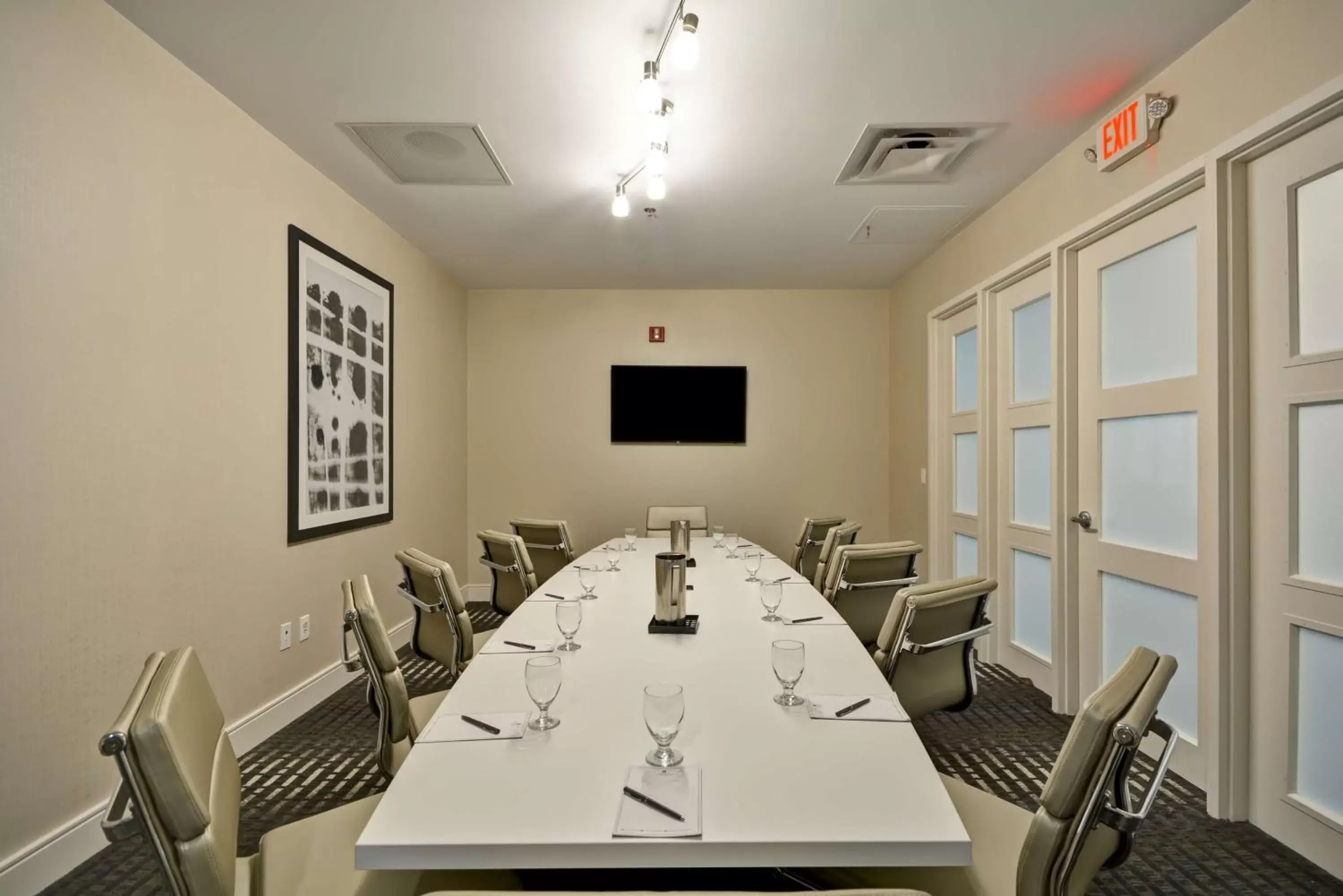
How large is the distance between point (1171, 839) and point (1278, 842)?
12.5 inches

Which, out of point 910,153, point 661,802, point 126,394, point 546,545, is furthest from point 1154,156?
point 126,394

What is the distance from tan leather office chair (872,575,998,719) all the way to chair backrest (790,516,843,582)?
2201 mm

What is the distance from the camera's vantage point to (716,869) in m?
1.39

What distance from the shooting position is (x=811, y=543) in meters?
5.02

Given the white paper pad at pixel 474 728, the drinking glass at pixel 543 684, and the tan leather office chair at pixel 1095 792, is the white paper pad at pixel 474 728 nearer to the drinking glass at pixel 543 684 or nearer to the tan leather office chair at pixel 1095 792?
the drinking glass at pixel 543 684

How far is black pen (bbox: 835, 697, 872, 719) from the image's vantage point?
149cm

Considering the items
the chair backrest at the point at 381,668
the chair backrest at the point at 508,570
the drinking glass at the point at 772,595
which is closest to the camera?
the chair backrest at the point at 381,668

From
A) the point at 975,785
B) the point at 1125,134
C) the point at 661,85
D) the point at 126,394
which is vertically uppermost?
the point at 661,85

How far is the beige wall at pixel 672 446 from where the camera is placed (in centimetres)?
634

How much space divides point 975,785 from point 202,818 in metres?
2.59

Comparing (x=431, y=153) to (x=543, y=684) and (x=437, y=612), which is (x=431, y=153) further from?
(x=543, y=684)

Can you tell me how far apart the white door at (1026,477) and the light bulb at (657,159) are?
205 centimetres

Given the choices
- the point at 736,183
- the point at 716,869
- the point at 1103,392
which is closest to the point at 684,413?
the point at 736,183

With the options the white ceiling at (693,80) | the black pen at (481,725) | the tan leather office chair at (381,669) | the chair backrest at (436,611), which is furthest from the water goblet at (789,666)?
the white ceiling at (693,80)
